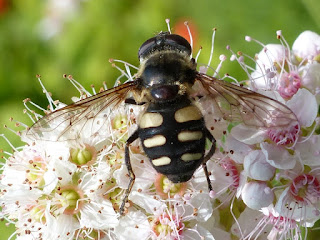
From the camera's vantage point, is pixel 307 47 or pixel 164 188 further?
pixel 307 47

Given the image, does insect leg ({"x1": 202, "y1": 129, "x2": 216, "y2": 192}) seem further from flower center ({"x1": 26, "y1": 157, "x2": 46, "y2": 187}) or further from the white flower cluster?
flower center ({"x1": 26, "y1": 157, "x2": 46, "y2": 187})

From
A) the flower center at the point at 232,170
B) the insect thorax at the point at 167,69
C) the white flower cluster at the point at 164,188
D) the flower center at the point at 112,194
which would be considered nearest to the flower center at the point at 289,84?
the white flower cluster at the point at 164,188

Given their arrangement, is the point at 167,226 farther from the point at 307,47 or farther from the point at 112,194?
the point at 307,47

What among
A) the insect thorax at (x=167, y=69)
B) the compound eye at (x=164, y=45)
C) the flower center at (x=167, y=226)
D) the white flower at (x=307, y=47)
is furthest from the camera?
the white flower at (x=307, y=47)

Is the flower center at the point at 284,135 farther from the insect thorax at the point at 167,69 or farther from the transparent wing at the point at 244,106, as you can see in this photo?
the insect thorax at the point at 167,69

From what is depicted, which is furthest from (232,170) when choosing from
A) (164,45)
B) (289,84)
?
(164,45)

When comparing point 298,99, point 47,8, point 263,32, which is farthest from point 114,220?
point 47,8

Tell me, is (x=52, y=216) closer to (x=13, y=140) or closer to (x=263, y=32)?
(x=13, y=140)
